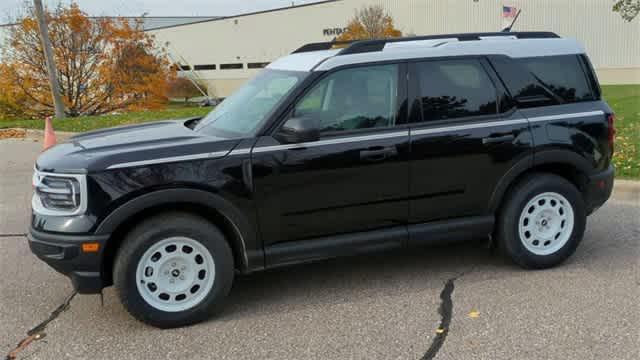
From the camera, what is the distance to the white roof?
457 cm

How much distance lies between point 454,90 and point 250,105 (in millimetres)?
1598

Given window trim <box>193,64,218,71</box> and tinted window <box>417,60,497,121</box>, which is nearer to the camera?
tinted window <box>417,60,497,121</box>

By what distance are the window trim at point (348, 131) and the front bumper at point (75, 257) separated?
139 centimetres

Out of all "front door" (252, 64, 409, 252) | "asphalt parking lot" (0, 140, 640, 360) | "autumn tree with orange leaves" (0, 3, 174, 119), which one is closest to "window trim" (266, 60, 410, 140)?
"front door" (252, 64, 409, 252)

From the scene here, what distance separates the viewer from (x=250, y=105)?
4.74 m

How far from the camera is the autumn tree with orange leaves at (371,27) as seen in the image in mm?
42719

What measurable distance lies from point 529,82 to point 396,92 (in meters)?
1.18

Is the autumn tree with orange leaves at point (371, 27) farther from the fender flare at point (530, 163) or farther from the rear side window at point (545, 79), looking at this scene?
the fender flare at point (530, 163)

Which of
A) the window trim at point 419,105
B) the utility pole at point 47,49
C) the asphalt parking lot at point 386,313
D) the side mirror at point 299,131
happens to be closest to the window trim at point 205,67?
the utility pole at point 47,49

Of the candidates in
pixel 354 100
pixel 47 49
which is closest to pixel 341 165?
pixel 354 100

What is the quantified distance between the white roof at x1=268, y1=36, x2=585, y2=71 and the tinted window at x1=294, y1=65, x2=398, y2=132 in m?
0.09

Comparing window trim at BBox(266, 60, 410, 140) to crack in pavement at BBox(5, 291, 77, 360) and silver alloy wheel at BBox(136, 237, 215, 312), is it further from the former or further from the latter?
crack in pavement at BBox(5, 291, 77, 360)

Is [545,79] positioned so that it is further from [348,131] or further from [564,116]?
[348,131]

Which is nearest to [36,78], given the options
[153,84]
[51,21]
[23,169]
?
[51,21]
